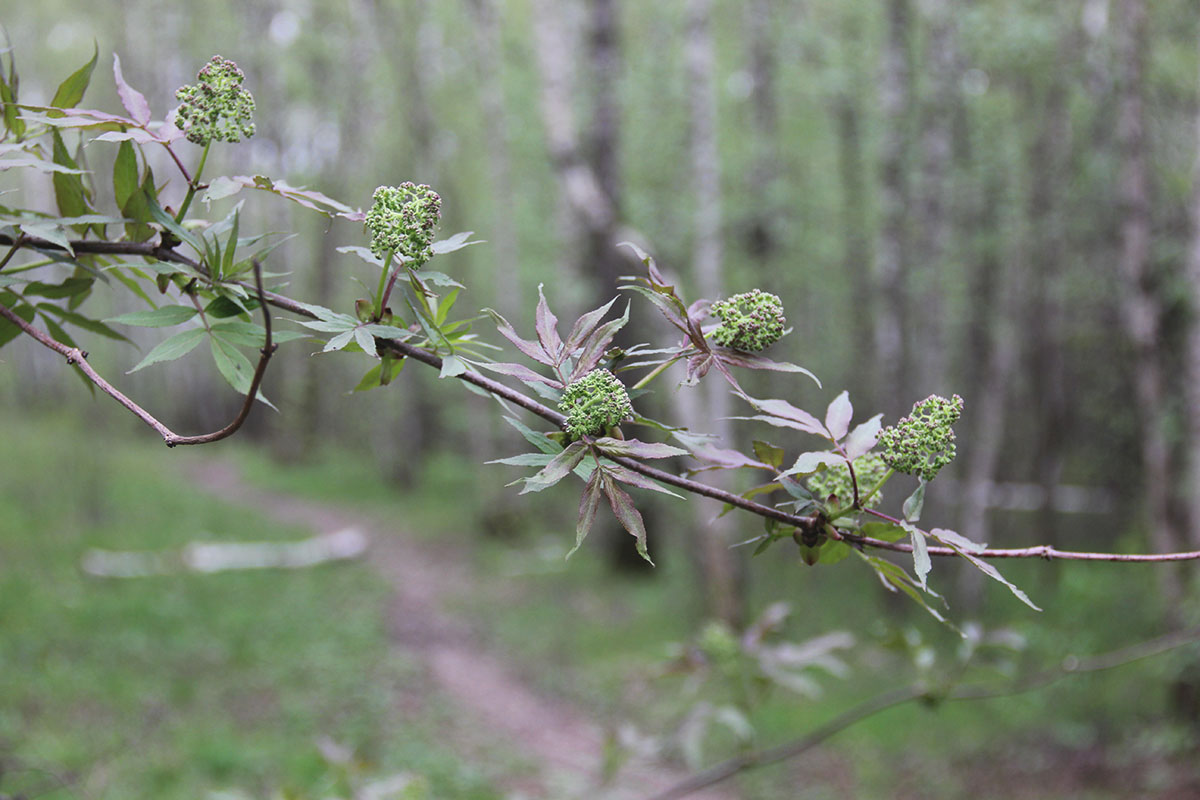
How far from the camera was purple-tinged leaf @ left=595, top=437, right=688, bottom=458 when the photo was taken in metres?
0.91

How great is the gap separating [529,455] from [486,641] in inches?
389

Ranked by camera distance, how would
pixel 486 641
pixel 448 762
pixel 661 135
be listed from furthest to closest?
pixel 661 135
pixel 486 641
pixel 448 762

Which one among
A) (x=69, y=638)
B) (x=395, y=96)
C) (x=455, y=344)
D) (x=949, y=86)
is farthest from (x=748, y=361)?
(x=395, y=96)

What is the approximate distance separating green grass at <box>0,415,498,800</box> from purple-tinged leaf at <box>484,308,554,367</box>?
1.92 meters

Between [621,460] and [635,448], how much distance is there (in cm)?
3

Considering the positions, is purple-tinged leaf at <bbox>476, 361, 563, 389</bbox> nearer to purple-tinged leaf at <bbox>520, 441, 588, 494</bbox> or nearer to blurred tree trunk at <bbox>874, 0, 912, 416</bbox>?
purple-tinged leaf at <bbox>520, 441, 588, 494</bbox>

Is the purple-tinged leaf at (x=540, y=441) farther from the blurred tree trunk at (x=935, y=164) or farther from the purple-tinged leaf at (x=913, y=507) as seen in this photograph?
the blurred tree trunk at (x=935, y=164)

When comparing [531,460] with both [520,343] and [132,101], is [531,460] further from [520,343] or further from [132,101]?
[132,101]

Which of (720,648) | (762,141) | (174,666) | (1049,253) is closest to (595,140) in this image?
(762,141)

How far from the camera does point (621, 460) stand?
3.13 feet

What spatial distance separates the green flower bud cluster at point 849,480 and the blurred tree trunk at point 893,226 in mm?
10088

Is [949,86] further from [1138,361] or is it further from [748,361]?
[748,361]

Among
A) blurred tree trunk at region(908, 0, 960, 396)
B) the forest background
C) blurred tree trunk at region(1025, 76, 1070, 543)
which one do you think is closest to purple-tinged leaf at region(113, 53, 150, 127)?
the forest background

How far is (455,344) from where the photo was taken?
1.07 metres
